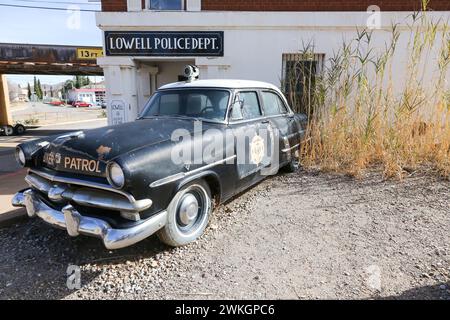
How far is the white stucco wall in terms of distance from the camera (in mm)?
7023

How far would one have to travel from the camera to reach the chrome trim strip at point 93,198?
2.41 metres

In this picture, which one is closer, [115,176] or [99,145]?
[115,176]

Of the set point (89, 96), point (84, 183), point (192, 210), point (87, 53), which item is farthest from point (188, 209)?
point (89, 96)

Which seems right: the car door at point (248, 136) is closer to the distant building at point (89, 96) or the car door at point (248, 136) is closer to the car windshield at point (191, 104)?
the car windshield at point (191, 104)

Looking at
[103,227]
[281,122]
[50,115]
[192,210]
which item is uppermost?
[281,122]

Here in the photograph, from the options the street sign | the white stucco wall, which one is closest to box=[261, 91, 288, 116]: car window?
the white stucco wall

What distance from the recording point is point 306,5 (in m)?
7.14

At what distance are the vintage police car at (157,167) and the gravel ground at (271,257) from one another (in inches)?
14.3

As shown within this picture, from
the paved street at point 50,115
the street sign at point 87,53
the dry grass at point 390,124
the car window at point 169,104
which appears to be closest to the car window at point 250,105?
the car window at point 169,104

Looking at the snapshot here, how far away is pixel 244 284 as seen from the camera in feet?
8.02

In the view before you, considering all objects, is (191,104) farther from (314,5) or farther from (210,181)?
(314,5)

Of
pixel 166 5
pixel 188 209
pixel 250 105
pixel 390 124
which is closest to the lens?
pixel 188 209

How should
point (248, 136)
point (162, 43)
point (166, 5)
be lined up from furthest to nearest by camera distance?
point (166, 5) → point (162, 43) → point (248, 136)

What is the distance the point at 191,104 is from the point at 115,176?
1.61 metres
